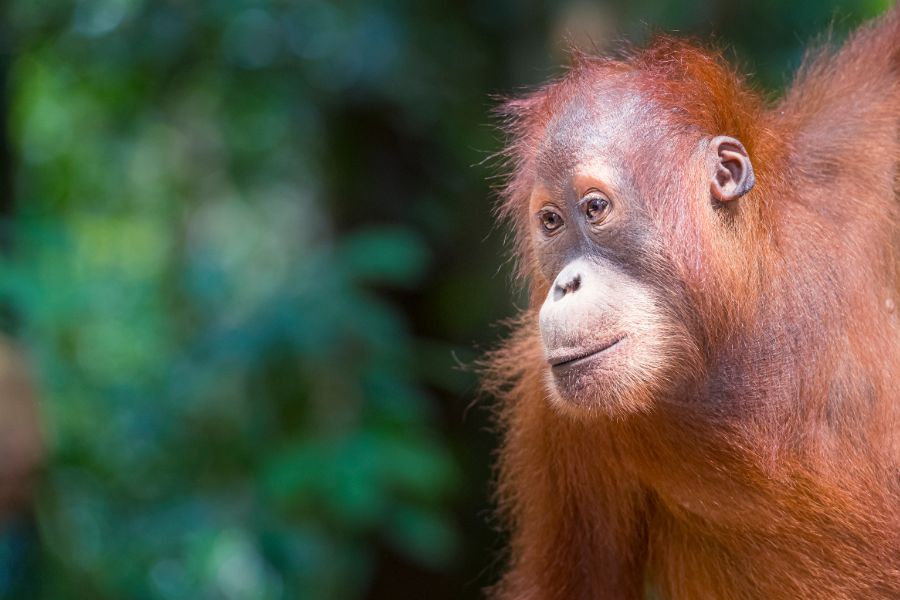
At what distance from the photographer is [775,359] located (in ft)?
7.92

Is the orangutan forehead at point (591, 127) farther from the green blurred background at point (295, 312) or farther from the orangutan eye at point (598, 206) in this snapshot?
the green blurred background at point (295, 312)

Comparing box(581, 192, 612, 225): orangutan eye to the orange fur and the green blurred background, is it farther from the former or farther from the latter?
the green blurred background

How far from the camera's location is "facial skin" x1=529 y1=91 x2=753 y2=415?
2.27m

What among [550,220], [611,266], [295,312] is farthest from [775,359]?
[295,312]

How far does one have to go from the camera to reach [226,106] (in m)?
4.92

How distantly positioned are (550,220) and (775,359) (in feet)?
1.85

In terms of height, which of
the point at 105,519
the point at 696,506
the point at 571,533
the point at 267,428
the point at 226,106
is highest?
the point at 226,106

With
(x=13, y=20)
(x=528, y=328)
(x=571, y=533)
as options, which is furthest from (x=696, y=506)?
(x=13, y=20)

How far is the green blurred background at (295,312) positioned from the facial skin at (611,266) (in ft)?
4.29

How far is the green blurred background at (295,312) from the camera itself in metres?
4.09

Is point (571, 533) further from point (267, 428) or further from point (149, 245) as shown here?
point (149, 245)

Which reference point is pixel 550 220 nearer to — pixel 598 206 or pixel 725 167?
pixel 598 206

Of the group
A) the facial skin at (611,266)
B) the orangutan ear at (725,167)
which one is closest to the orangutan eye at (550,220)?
the facial skin at (611,266)

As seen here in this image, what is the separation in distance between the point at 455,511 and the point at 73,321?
198cm
